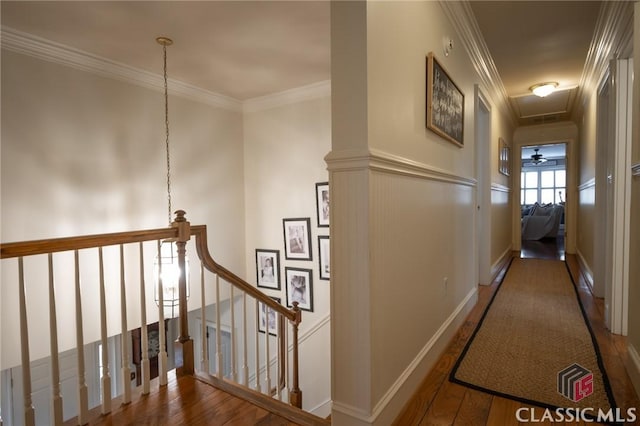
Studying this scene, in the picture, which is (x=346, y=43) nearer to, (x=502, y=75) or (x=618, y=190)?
(x=618, y=190)

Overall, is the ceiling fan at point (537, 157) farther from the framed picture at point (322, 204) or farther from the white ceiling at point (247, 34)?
the framed picture at point (322, 204)

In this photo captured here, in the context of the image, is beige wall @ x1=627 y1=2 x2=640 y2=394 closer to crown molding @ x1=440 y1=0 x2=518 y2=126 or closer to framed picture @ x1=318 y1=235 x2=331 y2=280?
crown molding @ x1=440 y1=0 x2=518 y2=126

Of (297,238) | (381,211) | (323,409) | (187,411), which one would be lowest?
(323,409)

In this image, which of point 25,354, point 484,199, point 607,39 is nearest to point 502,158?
point 484,199

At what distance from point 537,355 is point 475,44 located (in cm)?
246

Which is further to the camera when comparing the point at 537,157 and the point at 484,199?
the point at 537,157

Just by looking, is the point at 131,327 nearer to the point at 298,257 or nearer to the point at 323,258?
the point at 298,257

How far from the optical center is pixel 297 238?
12.7 ft

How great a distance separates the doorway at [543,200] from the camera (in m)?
6.47

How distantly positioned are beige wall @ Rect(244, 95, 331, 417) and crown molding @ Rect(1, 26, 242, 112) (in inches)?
30.2

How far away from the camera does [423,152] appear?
1.82 m

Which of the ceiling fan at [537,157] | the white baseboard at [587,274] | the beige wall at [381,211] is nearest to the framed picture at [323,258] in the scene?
the beige wall at [381,211]

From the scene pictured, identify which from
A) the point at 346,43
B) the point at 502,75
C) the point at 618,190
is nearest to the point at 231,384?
the point at 346,43

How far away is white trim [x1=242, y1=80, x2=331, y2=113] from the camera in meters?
3.59
